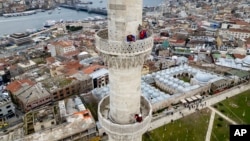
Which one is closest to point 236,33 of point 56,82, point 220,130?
point 220,130

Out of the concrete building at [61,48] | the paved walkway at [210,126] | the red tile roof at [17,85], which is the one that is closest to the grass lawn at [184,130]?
the paved walkway at [210,126]

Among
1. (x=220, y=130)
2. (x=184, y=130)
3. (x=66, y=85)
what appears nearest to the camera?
(x=220, y=130)

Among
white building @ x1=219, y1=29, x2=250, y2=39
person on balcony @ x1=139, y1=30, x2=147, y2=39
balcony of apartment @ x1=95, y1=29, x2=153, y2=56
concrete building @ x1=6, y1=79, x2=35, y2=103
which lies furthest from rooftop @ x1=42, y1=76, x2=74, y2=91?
white building @ x1=219, y1=29, x2=250, y2=39

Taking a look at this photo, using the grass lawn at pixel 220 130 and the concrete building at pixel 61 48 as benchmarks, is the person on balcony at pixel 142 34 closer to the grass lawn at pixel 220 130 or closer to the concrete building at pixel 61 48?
the grass lawn at pixel 220 130

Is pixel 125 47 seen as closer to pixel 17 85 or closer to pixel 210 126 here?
pixel 210 126

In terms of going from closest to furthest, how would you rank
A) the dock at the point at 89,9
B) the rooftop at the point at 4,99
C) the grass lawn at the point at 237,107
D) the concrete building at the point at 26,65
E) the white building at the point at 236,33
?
1. the grass lawn at the point at 237,107
2. the rooftop at the point at 4,99
3. the concrete building at the point at 26,65
4. the white building at the point at 236,33
5. the dock at the point at 89,9

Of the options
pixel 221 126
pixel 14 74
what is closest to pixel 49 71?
pixel 14 74

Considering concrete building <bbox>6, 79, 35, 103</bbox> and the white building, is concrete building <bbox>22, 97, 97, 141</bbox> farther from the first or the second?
the white building
